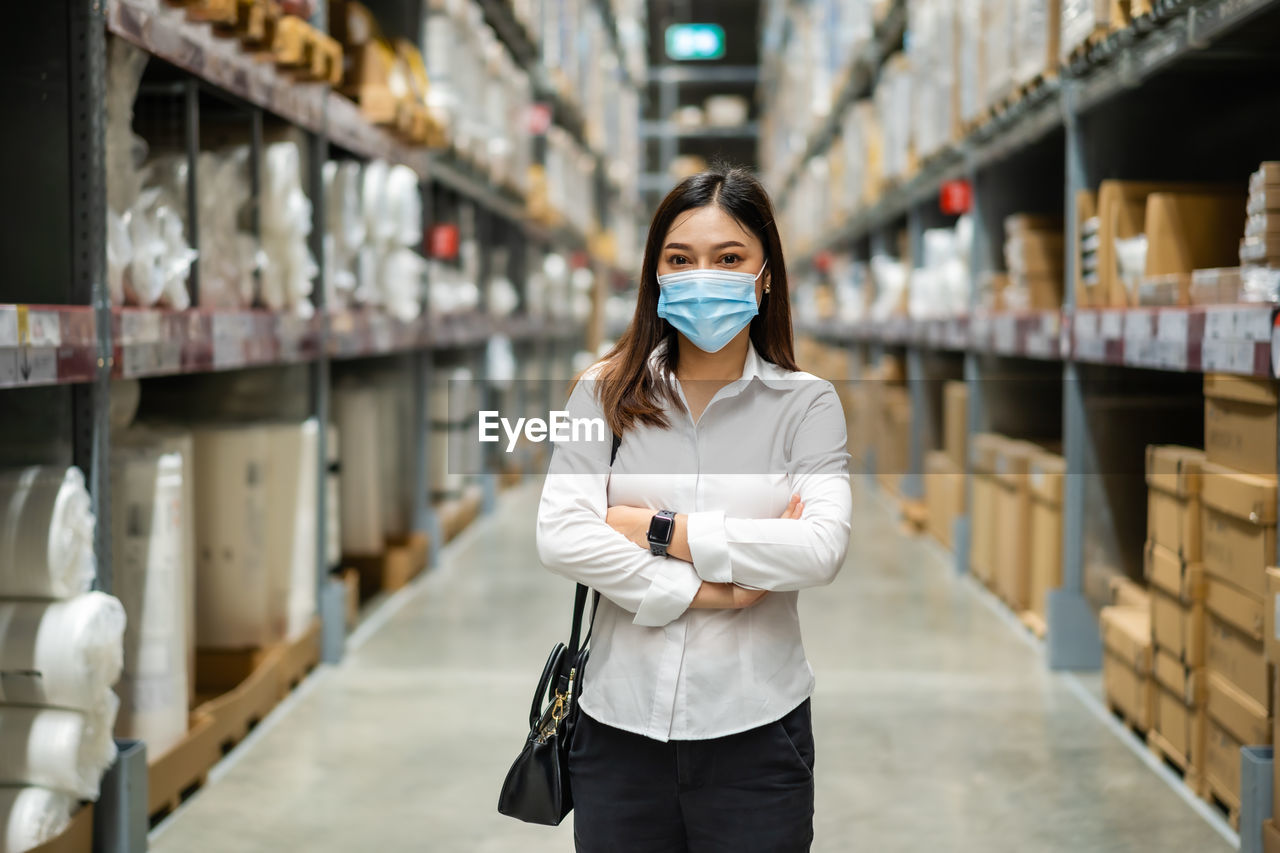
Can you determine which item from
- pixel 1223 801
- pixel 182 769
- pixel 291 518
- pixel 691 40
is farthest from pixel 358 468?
pixel 691 40

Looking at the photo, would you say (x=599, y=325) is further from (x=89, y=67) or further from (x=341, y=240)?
(x=89, y=67)

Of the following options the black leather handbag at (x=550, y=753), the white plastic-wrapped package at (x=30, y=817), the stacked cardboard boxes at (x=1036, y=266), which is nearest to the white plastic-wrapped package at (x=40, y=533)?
the white plastic-wrapped package at (x=30, y=817)

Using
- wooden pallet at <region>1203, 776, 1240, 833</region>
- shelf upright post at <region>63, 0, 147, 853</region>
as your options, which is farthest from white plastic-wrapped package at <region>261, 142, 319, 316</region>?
wooden pallet at <region>1203, 776, 1240, 833</region>

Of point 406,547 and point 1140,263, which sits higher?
point 1140,263

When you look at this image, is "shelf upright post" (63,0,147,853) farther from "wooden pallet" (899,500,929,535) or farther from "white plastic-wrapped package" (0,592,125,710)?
"wooden pallet" (899,500,929,535)

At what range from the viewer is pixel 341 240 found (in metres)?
5.11

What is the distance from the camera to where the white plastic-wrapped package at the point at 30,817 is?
2447 millimetres

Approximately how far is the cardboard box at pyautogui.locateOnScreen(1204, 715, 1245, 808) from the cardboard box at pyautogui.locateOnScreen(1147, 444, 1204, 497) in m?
0.60

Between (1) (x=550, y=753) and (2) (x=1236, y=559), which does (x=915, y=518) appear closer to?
(2) (x=1236, y=559)

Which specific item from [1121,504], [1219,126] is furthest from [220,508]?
[1219,126]

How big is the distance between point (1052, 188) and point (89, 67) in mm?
4933

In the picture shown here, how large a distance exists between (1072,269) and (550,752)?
11.2 ft

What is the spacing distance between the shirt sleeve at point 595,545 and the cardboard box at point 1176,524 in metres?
2.23

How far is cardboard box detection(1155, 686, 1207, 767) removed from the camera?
130 inches
